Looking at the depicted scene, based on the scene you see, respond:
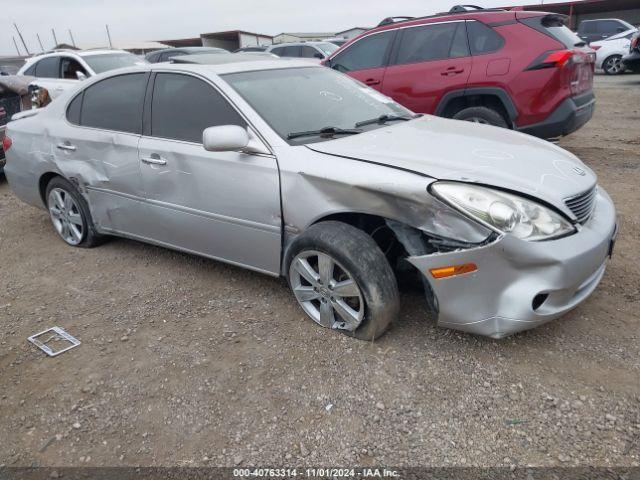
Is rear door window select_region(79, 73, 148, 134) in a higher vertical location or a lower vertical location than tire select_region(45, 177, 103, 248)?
higher

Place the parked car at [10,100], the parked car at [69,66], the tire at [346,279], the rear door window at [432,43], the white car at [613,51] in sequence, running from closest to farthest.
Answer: the tire at [346,279] < the rear door window at [432,43] < the parked car at [10,100] < the parked car at [69,66] < the white car at [613,51]

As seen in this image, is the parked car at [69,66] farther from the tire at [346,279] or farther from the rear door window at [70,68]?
the tire at [346,279]

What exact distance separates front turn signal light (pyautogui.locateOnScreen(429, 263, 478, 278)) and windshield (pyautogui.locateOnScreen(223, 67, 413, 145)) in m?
1.10

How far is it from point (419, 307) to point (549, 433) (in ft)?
3.82

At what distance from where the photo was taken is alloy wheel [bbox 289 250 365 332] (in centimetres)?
286

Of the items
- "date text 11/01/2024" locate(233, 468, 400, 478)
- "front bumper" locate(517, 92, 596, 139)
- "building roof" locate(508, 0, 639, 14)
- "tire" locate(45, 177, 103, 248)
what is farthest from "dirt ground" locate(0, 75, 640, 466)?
"building roof" locate(508, 0, 639, 14)

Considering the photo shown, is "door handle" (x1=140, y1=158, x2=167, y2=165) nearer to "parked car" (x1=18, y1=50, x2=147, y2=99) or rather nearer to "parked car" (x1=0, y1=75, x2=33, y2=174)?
"parked car" (x1=0, y1=75, x2=33, y2=174)

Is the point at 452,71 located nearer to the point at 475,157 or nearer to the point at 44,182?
the point at 475,157

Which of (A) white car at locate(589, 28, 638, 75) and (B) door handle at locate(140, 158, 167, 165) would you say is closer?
(B) door handle at locate(140, 158, 167, 165)

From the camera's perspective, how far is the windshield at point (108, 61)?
909 cm

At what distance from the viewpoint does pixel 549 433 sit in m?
2.26

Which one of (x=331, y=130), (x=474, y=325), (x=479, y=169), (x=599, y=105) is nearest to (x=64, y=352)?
(x=331, y=130)

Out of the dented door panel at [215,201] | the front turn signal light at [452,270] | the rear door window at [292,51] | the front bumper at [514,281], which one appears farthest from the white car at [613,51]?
the front turn signal light at [452,270]

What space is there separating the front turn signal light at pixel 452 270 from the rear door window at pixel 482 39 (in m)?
4.08
